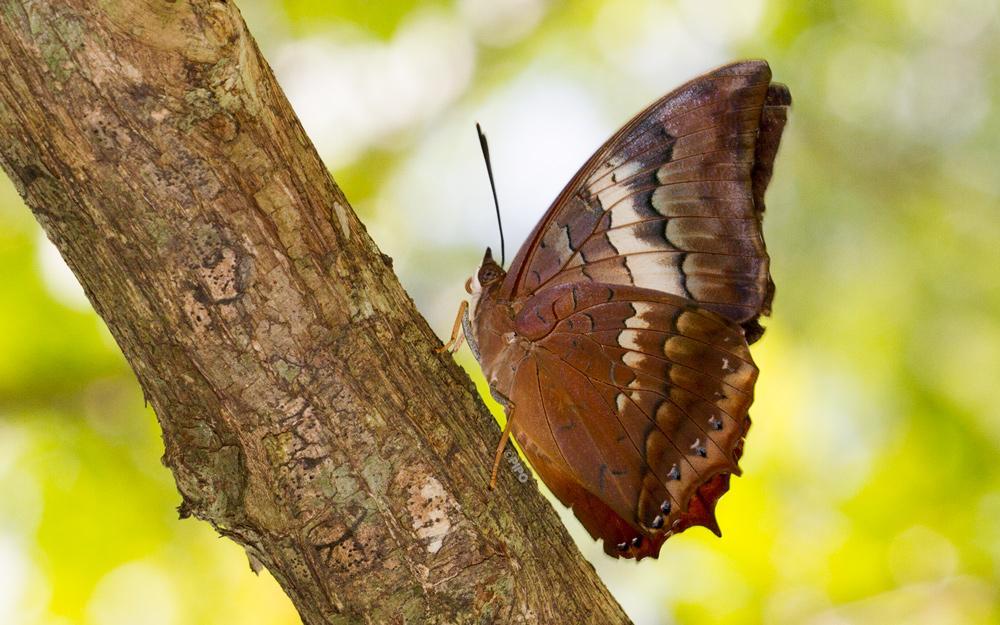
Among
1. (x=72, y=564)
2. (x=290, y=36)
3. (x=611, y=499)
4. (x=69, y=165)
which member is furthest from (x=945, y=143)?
(x=72, y=564)

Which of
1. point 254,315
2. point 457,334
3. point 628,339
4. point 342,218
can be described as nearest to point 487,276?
point 457,334

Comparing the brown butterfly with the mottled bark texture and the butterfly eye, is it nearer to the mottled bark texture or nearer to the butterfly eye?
the butterfly eye

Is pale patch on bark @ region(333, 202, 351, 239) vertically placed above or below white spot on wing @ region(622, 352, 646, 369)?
below

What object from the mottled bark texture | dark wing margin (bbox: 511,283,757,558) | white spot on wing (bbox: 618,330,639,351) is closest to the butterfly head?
dark wing margin (bbox: 511,283,757,558)

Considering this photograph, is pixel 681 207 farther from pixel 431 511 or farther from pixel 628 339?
pixel 431 511

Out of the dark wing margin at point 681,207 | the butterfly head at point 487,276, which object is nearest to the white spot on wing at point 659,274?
the dark wing margin at point 681,207

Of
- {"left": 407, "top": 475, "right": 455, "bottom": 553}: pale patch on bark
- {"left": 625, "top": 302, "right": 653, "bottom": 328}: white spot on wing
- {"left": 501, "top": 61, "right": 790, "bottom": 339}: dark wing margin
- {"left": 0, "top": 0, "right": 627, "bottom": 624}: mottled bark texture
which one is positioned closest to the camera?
{"left": 0, "top": 0, "right": 627, "bottom": 624}: mottled bark texture

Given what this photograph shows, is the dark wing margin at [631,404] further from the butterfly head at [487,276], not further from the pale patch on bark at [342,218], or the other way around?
the pale patch on bark at [342,218]
